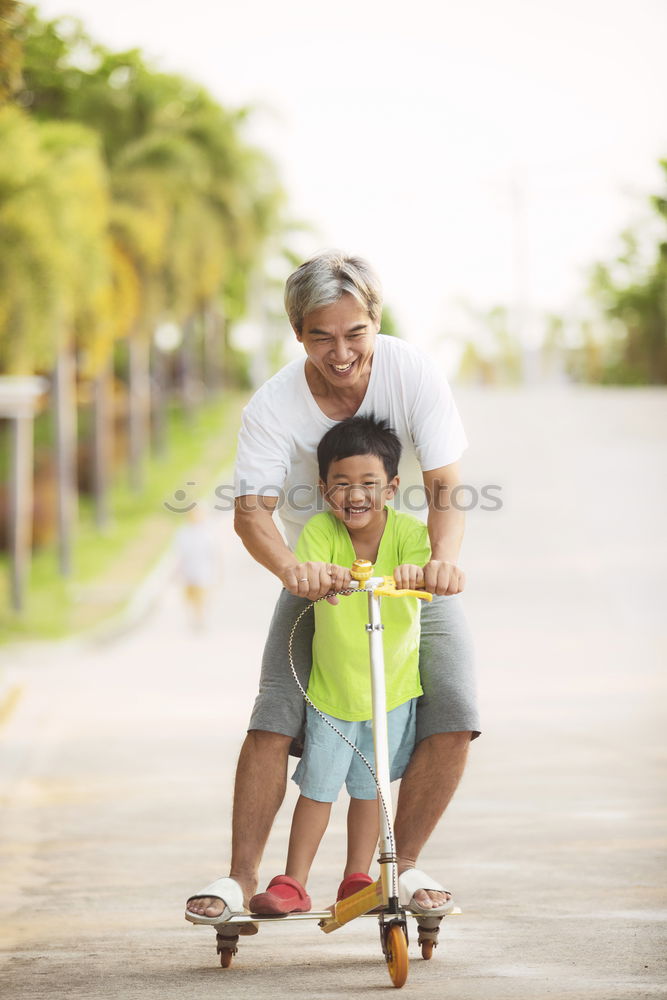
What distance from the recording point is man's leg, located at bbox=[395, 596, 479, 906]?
500 centimetres

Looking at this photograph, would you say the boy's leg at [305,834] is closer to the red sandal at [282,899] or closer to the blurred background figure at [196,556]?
the red sandal at [282,899]

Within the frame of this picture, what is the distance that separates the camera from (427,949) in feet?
16.8

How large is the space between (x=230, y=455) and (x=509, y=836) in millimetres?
35847

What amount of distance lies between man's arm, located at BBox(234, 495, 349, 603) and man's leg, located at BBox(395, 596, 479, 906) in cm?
39

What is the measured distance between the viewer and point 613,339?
7538 centimetres

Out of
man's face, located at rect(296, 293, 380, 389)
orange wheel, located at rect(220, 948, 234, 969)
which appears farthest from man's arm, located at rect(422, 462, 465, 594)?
orange wheel, located at rect(220, 948, 234, 969)

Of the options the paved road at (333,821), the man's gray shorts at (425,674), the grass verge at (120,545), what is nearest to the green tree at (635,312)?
the grass verge at (120,545)

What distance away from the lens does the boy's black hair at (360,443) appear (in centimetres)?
484

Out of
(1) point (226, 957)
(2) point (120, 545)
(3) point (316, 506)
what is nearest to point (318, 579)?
(3) point (316, 506)

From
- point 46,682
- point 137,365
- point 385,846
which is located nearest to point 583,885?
point 385,846

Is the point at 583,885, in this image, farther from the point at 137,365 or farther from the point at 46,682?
the point at 137,365

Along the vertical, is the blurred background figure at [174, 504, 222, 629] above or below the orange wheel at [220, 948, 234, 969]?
above

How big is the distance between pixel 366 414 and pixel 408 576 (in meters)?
0.57

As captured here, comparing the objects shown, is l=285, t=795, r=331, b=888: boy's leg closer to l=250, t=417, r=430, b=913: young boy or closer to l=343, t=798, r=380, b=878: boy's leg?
l=250, t=417, r=430, b=913: young boy
